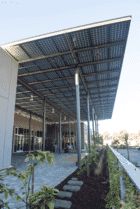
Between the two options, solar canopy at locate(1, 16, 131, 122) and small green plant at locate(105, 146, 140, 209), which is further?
solar canopy at locate(1, 16, 131, 122)

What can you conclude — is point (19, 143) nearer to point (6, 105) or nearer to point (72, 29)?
point (6, 105)

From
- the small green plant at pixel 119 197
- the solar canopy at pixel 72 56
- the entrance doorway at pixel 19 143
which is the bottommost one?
the entrance doorway at pixel 19 143

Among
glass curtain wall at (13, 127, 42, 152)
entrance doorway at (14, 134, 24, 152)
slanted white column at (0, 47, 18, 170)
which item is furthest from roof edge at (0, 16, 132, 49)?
entrance doorway at (14, 134, 24, 152)

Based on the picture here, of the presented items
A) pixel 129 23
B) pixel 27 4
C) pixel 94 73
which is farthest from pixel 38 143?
pixel 129 23

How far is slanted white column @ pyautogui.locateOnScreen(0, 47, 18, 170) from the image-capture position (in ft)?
26.5

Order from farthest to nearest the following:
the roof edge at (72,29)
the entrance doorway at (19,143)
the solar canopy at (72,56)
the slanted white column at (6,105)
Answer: the entrance doorway at (19,143) < the slanted white column at (6,105) < the solar canopy at (72,56) < the roof edge at (72,29)

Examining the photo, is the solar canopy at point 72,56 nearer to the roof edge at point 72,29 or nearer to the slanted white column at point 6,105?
the roof edge at point 72,29

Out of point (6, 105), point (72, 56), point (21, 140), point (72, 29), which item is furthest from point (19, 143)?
point (72, 29)

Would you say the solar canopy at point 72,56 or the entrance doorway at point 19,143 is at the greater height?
the solar canopy at point 72,56

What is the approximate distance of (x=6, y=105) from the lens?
862 cm

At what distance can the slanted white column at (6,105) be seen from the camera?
8.08 m

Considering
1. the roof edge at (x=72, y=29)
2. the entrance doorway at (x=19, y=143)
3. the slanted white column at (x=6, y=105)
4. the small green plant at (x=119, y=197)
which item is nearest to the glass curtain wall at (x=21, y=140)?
the entrance doorway at (x=19, y=143)

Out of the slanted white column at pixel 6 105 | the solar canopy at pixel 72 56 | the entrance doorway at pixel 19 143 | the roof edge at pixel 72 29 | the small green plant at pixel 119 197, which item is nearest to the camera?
the small green plant at pixel 119 197

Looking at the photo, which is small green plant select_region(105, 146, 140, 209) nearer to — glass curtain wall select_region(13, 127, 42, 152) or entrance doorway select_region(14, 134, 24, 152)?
glass curtain wall select_region(13, 127, 42, 152)
